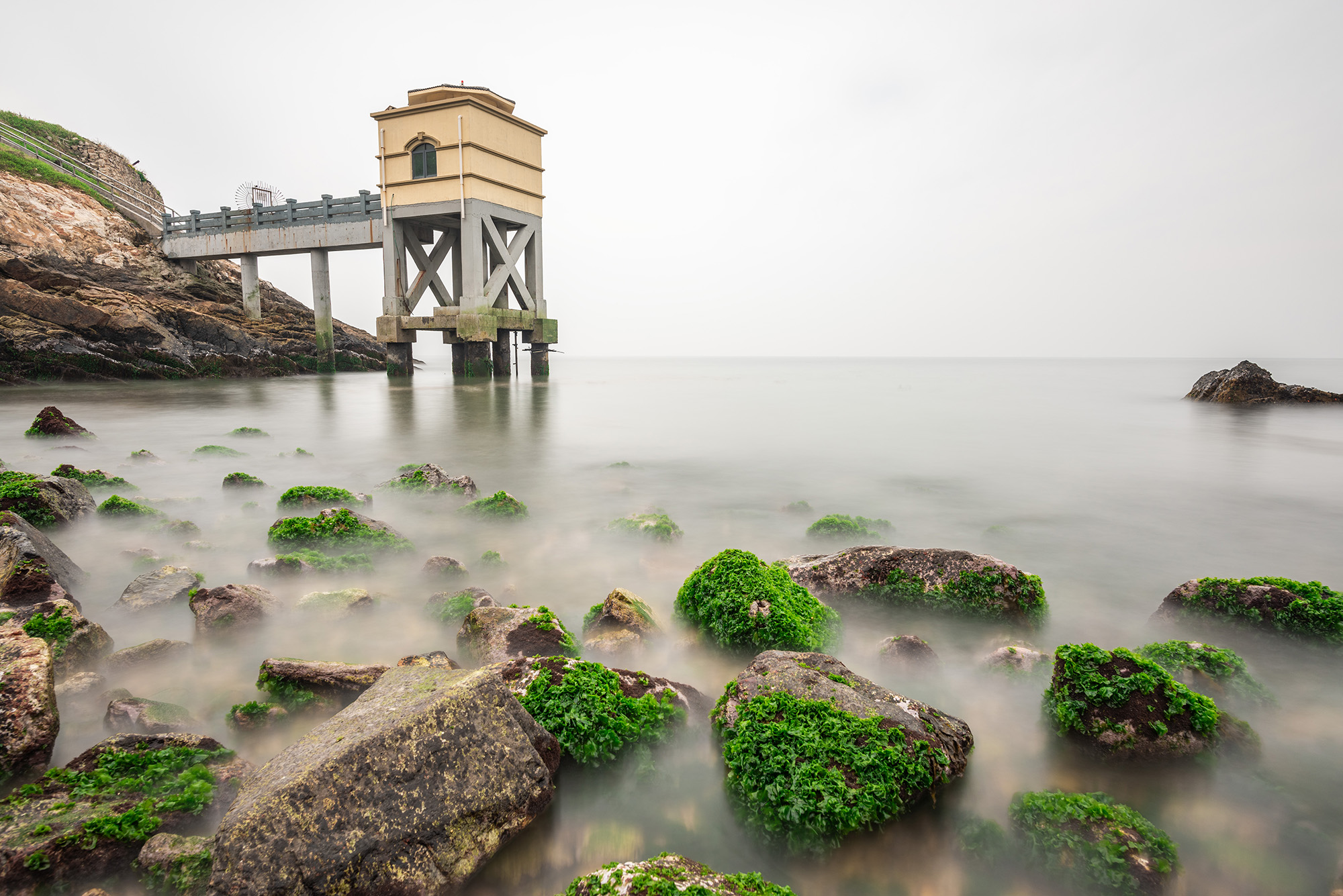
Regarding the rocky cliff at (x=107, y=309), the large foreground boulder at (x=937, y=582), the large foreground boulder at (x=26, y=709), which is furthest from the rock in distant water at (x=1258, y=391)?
the rocky cliff at (x=107, y=309)

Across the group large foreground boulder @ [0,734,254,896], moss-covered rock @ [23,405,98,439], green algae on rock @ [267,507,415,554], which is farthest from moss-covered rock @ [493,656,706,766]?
moss-covered rock @ [23,405,98,439]

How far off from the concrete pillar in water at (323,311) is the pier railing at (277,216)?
1440 mm

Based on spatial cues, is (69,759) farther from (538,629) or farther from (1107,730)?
(1107,730)

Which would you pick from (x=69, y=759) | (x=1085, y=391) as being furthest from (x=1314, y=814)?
(x=1085, y=391)

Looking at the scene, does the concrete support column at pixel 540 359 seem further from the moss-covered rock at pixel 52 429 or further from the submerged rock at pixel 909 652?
the submerged rock at pixel 909 652

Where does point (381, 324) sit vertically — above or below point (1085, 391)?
above

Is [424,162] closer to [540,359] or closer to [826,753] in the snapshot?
[540,359]

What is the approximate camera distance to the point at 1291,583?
4414 millimetres

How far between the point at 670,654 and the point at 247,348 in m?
27.6

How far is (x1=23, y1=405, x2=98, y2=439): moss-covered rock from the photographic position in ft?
33.6

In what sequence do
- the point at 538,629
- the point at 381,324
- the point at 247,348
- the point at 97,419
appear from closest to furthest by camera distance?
1. the point at 538,629
2. the point at 97,419
3. the point at 381,324
4. the point at 247,348

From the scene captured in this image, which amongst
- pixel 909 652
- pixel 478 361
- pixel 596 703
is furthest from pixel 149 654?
pixel 478 361

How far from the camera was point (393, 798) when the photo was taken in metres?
2.21

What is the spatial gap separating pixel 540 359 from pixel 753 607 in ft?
81.8
